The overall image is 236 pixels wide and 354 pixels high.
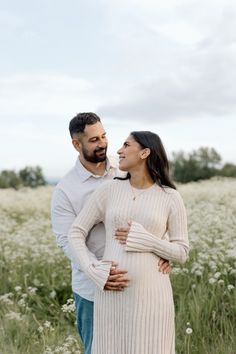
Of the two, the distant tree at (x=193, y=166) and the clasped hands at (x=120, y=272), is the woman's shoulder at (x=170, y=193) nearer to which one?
the clasped hands at (x=120, y=272)

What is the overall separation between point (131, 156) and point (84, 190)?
56 centimetres

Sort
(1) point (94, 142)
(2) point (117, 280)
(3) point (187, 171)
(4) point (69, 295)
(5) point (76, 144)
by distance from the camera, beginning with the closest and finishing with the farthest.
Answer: (2) point (117, 280), (1) point (94, 142), (5) point (76, 144), (4) point (69, 295), (3) point (187, 171)

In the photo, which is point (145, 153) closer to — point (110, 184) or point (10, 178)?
point (110, 184)

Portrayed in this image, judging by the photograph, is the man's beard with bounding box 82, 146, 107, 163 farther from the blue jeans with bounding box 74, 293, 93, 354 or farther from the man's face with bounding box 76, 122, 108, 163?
the blue jeans with bounding box 74, 293, 93, 354

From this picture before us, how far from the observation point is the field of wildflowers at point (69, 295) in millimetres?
5980

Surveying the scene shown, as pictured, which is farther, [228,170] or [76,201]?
[228,170]

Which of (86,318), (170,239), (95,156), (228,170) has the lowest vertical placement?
(228,170)

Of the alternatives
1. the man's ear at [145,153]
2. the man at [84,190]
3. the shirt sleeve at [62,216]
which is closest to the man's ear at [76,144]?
the man at [84,190]

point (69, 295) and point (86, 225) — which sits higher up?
point (86, 225)

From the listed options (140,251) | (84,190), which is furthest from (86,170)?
(140,251)

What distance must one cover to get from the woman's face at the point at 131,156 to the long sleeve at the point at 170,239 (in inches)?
11.7

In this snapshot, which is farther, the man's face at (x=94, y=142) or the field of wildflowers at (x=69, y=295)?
the field of wildflowers at (x=69, y=295)

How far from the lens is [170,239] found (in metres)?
3.86

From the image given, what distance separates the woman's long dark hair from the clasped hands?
→ 1.08ft
